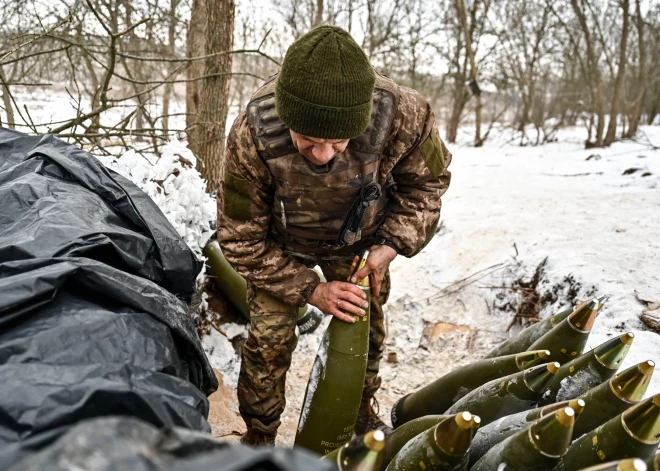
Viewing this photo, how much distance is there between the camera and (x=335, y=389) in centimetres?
205

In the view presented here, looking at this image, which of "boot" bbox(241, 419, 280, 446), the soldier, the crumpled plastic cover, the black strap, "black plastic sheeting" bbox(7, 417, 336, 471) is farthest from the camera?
"boot" bbox(241, 419, 280, 446)

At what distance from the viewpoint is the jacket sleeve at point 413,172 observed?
2172 millimetres

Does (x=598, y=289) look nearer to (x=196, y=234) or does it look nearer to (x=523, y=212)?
(x=523, y=212)

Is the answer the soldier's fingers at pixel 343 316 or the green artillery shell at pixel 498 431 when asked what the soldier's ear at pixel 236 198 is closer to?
the soldier's fingers at pixel 343 316

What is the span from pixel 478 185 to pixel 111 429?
7002mm

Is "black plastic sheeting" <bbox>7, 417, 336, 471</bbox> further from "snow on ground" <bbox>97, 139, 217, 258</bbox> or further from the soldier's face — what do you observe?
"snow on ground" <bbox>97, 139, 217, 258</bbox>

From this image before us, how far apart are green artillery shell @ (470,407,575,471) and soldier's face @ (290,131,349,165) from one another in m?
1.16

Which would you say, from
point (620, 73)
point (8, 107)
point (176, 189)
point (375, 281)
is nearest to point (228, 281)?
point (176, 189)

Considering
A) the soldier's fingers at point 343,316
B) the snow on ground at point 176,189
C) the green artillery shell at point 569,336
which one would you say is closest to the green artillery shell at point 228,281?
the snow on ground at point 176,189

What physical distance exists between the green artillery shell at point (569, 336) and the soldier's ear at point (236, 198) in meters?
1.38

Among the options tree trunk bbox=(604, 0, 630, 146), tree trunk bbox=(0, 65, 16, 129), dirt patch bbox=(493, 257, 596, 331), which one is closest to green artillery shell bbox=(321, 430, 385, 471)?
dirt patch bbox=(493, 257, 596, 331)

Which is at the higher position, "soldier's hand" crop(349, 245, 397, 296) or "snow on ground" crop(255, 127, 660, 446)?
"soldier's hand" crop(349, 245, 397, 296)

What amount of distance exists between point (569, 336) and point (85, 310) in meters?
1.78

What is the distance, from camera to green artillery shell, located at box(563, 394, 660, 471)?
45.4 inches
